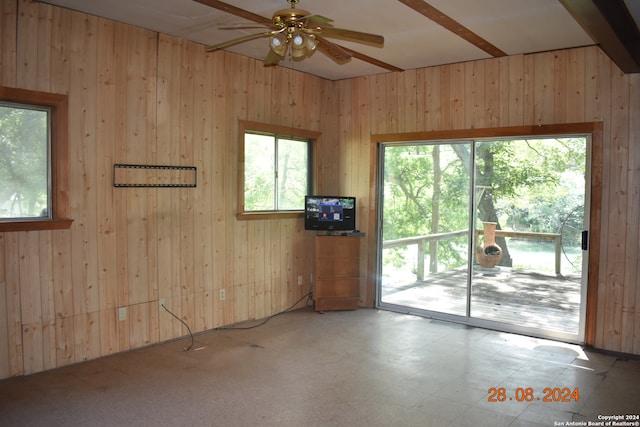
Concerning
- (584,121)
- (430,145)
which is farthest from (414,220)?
(584,121)

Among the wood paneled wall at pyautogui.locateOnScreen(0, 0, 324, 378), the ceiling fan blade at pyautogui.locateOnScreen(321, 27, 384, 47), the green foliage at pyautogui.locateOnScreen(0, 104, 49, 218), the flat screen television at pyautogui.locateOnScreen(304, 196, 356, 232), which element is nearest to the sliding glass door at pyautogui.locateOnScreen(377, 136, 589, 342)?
the flat screen television at pyautogui.locateOnScreen(304, 196, 356, 232)

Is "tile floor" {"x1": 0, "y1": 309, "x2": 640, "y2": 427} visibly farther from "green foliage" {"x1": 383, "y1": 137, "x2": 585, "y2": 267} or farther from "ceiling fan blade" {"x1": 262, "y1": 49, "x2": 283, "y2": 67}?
"ceiling fan blade" {"x1": 262, "y1": 49, "x2": 283, "y2": 67}

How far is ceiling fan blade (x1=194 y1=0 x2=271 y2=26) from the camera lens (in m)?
3.86

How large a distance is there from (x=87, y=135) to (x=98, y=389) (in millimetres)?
2015

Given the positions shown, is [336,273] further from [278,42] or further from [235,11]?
[278,42]

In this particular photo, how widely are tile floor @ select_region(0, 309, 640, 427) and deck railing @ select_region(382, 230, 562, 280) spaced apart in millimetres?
928

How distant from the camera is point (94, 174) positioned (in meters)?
4.26

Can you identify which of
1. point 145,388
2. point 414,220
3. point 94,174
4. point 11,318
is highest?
point 94,174

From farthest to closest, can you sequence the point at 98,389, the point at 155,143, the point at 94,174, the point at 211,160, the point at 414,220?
the point at 414,220
the point at 211,160
the point at 155,143
the point at 94,174
the point at 98,389

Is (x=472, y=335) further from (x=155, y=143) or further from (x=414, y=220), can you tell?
(x=155, y=143)

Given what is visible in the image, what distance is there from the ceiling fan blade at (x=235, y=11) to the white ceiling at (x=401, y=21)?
73 mm

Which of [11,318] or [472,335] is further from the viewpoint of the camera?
[472,335]

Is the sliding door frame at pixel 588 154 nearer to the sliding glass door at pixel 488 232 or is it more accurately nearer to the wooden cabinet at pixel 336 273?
the sliding glass door at pixel 488 232

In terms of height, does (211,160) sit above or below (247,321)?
above
